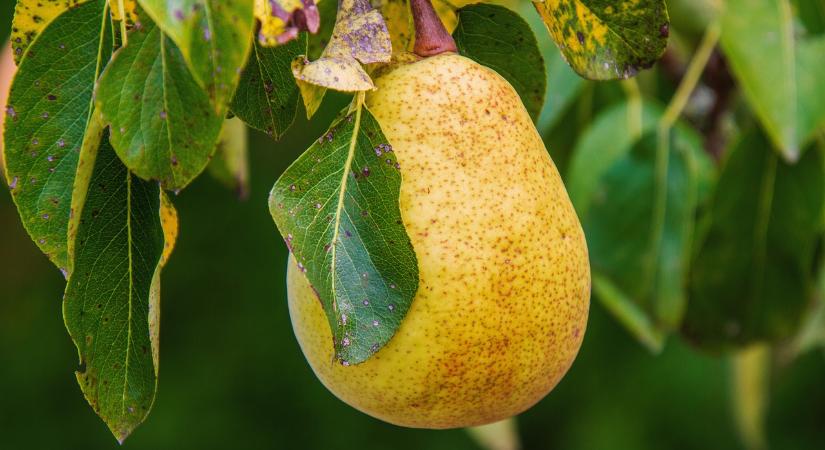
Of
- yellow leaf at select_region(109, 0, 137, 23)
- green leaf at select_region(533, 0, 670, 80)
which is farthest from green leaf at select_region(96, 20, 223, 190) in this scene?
green leaf at select_region(533, 0, 670, 80)

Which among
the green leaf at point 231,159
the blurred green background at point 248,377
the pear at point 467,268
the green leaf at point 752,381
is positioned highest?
the pear at point 467,268

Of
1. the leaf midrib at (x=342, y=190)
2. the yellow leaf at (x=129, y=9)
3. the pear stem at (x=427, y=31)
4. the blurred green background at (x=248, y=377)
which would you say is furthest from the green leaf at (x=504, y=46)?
the blurred green background at (x=248, y=377)

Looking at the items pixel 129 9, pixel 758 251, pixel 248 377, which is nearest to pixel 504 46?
pixel 129 9

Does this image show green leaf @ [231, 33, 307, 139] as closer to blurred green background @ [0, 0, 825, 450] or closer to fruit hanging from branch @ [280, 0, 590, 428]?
fruit hanging from branch @ [280, 0, 590, 428]

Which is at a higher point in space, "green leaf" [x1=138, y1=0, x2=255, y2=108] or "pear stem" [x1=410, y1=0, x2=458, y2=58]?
"green leaf" [x1=138, y1=0, x2=255, y2=108]

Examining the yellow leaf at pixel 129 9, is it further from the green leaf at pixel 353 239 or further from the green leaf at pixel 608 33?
the green leaf at pixel 608 33
